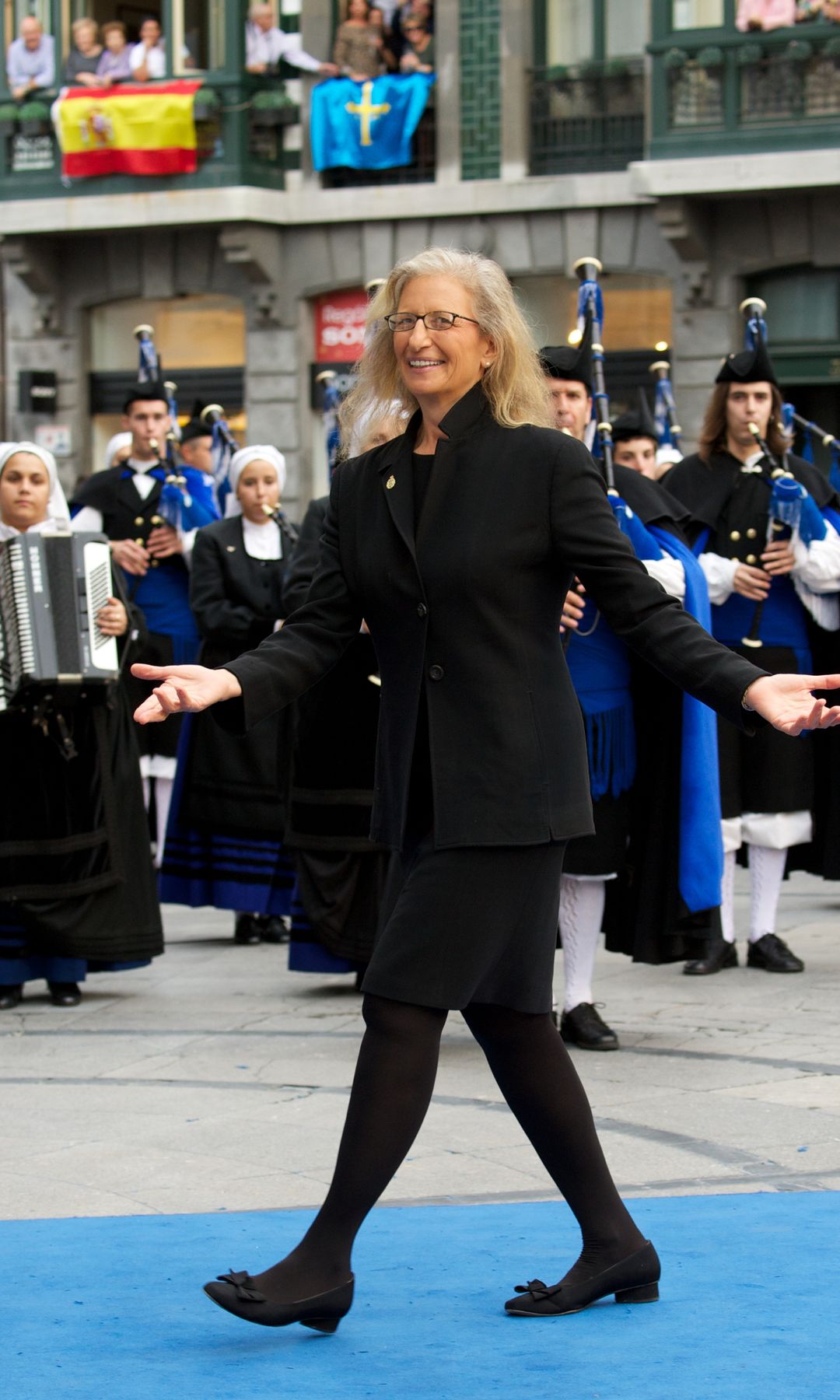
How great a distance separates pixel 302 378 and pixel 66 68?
14.1 ft

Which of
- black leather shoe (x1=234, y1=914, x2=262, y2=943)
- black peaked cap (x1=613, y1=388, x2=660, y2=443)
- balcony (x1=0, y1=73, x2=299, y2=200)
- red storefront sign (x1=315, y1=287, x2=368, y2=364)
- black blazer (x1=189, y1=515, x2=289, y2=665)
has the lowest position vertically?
black leather shoe (x1=234, y1=914, x2=262, y2=943)

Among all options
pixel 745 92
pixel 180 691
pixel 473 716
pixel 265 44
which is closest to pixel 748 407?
pixel 473 716

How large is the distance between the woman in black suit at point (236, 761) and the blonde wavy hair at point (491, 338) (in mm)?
5341

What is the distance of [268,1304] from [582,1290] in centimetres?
61

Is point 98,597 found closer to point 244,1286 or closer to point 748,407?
point 748,407

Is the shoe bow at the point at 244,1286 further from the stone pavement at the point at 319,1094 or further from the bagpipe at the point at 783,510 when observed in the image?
the bagpipe at the point at 783,510

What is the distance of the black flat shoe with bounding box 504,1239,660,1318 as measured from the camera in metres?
4.50

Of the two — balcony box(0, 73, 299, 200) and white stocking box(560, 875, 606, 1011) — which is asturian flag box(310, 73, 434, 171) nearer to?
balcony box(0, 73, 299, 200)

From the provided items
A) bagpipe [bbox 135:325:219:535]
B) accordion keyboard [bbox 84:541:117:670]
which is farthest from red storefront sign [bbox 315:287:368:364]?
accordion keyboard [bbox 84:541:117:670]

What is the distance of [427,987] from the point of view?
14.2ft

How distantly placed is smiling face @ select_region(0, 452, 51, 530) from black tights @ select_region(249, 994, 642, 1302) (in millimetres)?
4378

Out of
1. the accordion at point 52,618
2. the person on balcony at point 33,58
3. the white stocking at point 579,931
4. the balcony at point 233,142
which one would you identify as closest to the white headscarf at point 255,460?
the accordion at point 52,618

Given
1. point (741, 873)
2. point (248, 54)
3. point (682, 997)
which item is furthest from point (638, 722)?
→ point (248, 54)

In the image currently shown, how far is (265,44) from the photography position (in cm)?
2447
